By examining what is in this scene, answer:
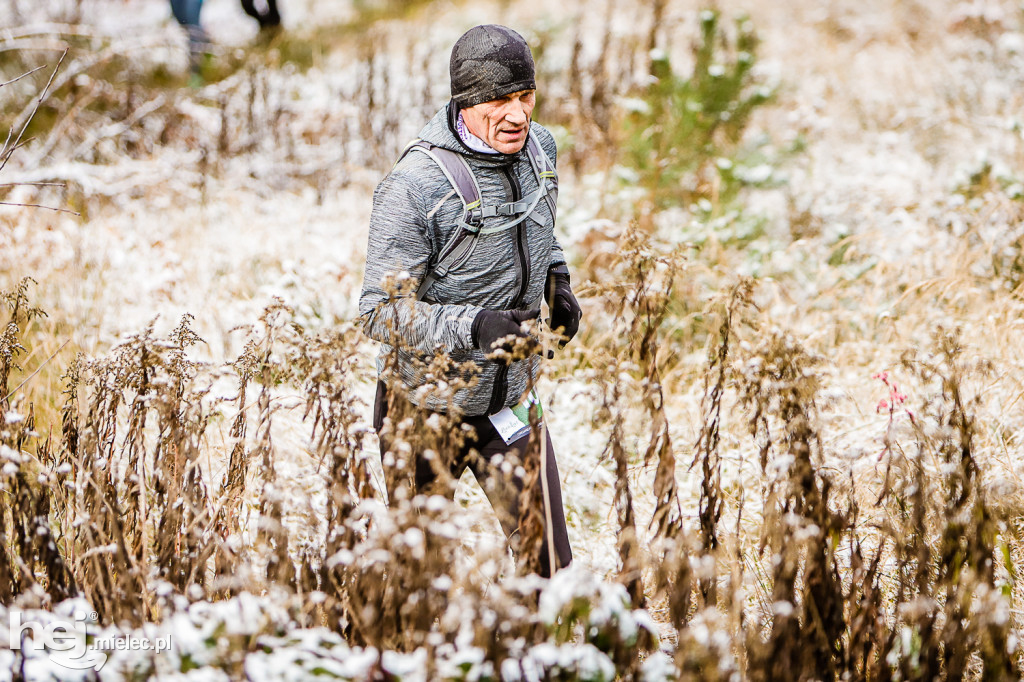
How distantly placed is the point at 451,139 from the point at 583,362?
174cm

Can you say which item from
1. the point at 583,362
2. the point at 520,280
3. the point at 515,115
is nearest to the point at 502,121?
the point at 515,115

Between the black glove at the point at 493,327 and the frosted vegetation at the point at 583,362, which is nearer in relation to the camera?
the frosted vegetation at the point at 583,362

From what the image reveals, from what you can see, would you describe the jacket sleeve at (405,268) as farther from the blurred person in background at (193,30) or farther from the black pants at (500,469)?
the blurred person in background at (193,30)

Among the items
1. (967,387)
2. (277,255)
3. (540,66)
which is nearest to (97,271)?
(277,255)

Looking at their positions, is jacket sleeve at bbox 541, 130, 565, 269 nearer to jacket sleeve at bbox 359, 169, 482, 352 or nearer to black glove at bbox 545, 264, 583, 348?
black glove at bbox 545, 264, 583, 348

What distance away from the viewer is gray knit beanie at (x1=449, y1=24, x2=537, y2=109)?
6.39 feet

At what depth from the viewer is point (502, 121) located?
6.53 feet

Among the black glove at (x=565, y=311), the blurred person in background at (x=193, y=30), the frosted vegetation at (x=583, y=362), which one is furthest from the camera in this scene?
the blurred person in background at (x=193, y=30)

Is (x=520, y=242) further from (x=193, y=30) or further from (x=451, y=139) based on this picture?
(x=193, y=30)

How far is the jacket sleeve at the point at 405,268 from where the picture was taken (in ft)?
6.37

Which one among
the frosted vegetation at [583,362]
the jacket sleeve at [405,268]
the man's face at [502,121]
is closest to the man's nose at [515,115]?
the man's face at [502,121]

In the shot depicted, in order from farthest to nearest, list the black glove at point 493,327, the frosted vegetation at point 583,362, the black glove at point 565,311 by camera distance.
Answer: the black glove at point 565,311, the black glove at point 493,327, the frosted vegetation at point 583,362

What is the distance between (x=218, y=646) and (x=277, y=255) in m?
3.38

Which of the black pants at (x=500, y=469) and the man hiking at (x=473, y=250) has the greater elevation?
the man hiking at (x=473, y=250)
